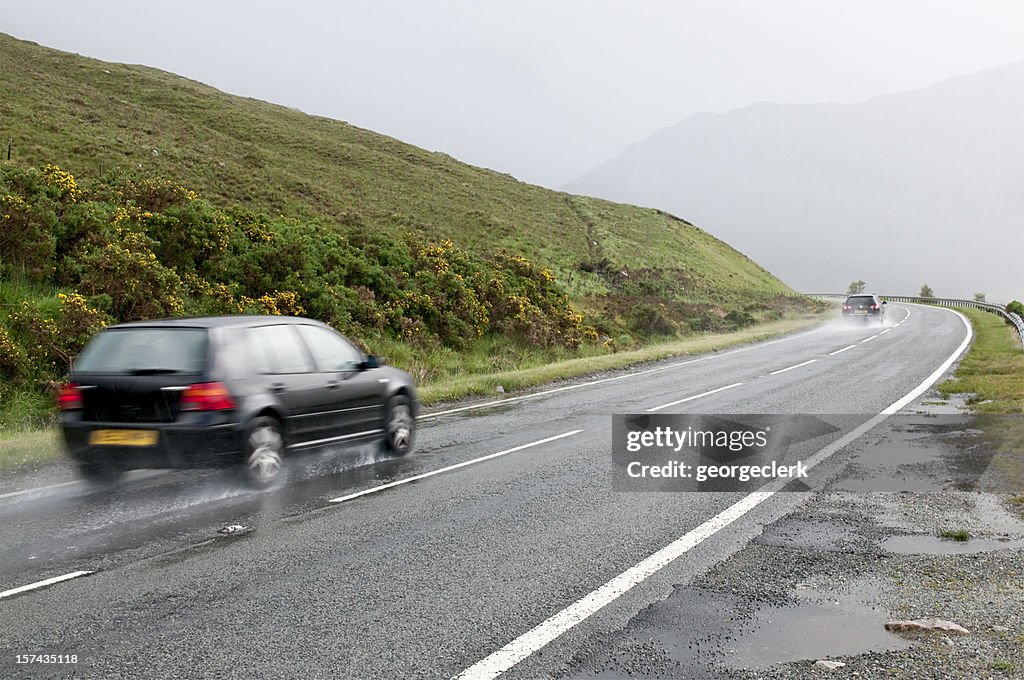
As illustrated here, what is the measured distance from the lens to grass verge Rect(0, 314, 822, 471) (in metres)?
9.32

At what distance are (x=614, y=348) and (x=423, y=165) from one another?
35037 millimetres

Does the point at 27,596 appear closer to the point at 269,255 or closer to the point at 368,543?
the point at 368,543

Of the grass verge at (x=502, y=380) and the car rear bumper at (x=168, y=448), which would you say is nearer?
the car rear bumper at (x=168, y=448)

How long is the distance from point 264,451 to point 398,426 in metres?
2.25

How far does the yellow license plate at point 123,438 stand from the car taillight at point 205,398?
0.38 metres

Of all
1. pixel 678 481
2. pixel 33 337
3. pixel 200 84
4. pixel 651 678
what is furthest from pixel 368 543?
pixel 200 84

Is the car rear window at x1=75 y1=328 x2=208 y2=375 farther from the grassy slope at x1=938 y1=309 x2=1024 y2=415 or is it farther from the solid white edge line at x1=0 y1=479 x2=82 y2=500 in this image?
the grassy slope at x1=938 y1=309 x2=1024 y2=415

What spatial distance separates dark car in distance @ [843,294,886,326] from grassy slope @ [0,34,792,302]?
8.16m

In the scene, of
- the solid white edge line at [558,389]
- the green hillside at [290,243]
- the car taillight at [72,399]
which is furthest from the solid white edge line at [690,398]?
the car taillight at [72,399]

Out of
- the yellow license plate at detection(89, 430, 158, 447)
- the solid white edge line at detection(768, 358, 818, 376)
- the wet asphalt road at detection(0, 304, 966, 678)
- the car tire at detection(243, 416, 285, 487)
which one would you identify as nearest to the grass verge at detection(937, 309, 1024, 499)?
the wet asphalt road at detection(0, 304, 966, 678)

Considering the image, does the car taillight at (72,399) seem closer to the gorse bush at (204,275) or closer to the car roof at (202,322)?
the car roof at (202,322)

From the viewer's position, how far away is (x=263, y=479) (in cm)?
786

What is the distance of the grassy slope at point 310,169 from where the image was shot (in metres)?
33.1

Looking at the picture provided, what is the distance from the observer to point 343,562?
18.2ft
